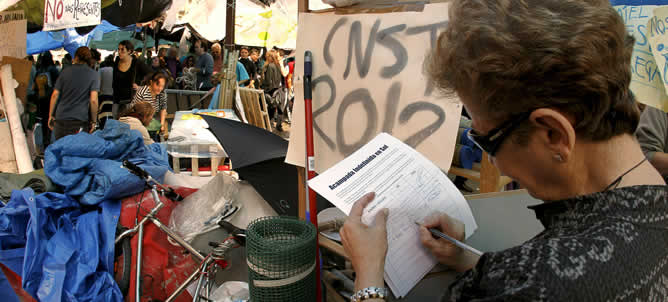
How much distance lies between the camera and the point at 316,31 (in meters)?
1.58

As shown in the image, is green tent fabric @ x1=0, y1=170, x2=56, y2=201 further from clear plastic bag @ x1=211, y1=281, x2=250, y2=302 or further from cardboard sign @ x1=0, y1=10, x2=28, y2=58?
cardboard sign @ x1=0, y1=10, x2=28, y2=58


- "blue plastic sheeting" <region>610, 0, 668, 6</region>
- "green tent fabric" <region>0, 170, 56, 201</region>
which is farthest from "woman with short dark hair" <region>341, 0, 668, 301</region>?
"green tent fabric" <region>0, 170, 56, 201</region>

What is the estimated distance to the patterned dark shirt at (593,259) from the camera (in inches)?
21.8

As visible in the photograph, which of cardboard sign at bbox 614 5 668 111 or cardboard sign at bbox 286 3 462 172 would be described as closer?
cardboard sign at bbox 286 3 462 172

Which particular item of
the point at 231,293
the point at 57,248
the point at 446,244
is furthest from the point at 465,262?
the point at 57,248

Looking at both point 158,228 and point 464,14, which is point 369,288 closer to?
point 464,14

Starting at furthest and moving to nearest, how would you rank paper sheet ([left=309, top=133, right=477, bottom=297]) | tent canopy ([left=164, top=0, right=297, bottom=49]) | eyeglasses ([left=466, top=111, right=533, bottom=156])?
tent canopy ([left=164, top=0, right=297, bottom=49]) → paper sheet ([left=309, top=133, right=477, bottom=297]) → eyeglasses ([left=466, top=111, right=533, bottom=156])

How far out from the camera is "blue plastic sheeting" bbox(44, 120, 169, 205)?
7.16ft

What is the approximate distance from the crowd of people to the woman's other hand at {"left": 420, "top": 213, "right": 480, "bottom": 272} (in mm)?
3369

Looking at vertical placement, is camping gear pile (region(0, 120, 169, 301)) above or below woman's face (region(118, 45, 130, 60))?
below

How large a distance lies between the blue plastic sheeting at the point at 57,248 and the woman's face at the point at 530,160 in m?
2.05

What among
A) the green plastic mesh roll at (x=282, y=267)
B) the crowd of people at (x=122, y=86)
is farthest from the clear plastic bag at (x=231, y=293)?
the crowd of people at (x=122, y=86)

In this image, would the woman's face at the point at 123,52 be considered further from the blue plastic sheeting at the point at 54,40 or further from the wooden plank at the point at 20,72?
the wooden plank at the point at 20,72

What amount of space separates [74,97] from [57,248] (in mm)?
3423
